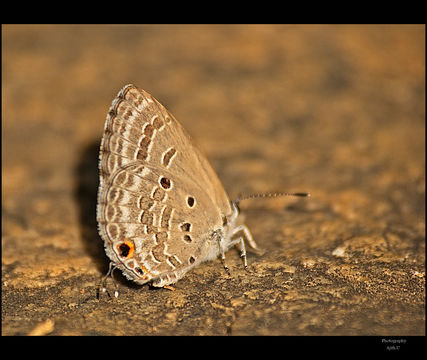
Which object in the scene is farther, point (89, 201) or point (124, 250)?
point (89, 201)

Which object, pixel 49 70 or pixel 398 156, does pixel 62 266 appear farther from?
pixel 49 70

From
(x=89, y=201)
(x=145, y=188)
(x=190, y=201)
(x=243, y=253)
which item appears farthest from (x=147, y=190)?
(x=89, y=201)

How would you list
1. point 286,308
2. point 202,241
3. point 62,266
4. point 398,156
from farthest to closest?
point 398,156 < point 62,266 < point 202,241 < point 286,308

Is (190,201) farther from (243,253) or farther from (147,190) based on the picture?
(243,253)

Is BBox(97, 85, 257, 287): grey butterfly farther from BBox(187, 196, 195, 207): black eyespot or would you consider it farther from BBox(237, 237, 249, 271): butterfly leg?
BBox(237, 237, 249, 271): butterfly leg

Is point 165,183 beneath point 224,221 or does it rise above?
above

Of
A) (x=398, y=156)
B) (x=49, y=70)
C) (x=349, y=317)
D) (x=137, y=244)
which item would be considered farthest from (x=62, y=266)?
(x=49, y=70)

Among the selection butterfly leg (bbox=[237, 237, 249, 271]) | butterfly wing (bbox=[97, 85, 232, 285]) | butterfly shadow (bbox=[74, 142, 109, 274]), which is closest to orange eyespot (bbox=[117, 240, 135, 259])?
butterfly wing (bbox=[97, 85, 232, 285])
